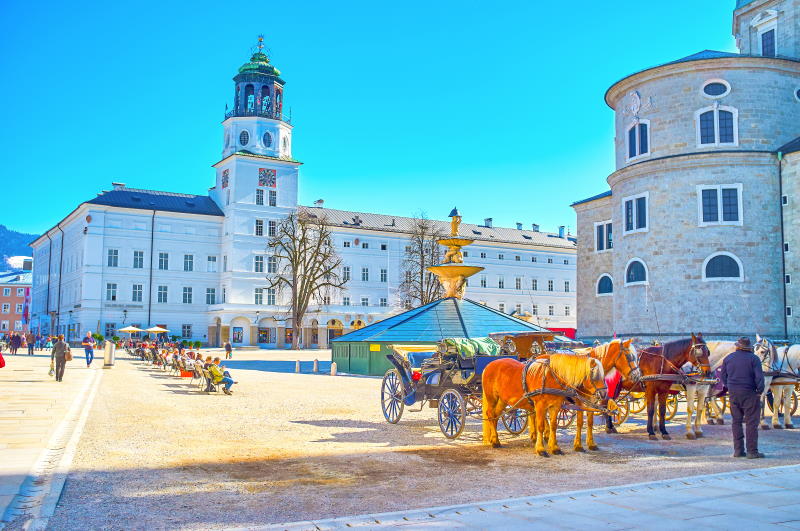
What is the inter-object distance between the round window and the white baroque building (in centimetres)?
4774

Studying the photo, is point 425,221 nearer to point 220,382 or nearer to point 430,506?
point 220,382

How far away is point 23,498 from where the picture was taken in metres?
7.89

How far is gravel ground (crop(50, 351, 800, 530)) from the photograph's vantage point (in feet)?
25.3

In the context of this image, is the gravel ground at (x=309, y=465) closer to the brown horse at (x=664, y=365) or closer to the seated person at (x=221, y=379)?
the brown horse at (x=664, y=365)

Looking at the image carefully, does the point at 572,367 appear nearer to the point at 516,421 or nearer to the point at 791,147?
the point at 516,421

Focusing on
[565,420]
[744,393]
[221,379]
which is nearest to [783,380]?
[744,393]

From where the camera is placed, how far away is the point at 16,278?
127 meters

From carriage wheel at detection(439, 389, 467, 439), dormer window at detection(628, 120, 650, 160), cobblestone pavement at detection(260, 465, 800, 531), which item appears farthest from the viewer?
dormer window at detection(628, 120, 650, 160)

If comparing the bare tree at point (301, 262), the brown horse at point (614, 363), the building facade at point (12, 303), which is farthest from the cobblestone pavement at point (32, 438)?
the building facade at point (12, 303)

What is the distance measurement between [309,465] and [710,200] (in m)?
32.0

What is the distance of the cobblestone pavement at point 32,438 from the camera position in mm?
7875

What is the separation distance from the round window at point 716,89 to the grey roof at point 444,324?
16.6 metres

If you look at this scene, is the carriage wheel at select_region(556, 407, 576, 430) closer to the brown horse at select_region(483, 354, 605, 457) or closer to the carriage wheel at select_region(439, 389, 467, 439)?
the brown horse at select_region(483, 354, 605, 457)

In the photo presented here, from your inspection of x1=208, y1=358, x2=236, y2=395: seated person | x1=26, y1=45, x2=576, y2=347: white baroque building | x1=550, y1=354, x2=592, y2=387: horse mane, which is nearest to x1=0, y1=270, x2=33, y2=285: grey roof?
x1=26, y1=45, x2=576, y2=347: white baroque building
